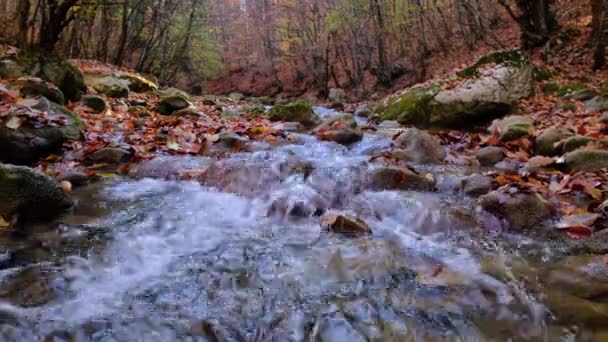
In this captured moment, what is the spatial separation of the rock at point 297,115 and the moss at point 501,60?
3141 millimetres

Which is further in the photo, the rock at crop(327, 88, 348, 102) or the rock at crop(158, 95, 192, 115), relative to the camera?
Answer: the rock at crop(327, 88, 348, 102)

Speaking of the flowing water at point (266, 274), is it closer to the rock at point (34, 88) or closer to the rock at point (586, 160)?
the rock at point (586, 160)

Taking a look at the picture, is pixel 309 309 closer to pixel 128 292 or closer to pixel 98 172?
pixel 128 292

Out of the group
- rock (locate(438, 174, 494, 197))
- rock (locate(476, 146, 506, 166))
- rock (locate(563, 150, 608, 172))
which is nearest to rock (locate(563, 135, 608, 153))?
rock (locate(563, 150, 608, 172))

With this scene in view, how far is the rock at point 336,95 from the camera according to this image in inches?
672

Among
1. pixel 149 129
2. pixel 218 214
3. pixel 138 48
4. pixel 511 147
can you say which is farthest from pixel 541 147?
pixel 138 48

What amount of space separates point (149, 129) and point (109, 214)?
3.15 m

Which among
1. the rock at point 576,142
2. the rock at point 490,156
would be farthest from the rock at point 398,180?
the rock at point 576,142

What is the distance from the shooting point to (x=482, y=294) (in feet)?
7.24

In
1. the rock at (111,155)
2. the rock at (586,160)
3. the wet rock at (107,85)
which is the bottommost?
the rock at (111,155)

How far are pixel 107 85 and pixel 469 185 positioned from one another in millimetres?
7630

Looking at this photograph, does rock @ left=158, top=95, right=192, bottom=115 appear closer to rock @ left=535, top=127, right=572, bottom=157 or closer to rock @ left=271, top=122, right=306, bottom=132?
rock @ left=271, top=122, right=306, bottom=132

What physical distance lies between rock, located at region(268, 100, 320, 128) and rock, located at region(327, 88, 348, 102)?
29.2ft

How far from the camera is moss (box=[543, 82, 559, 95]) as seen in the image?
802 centimetres
